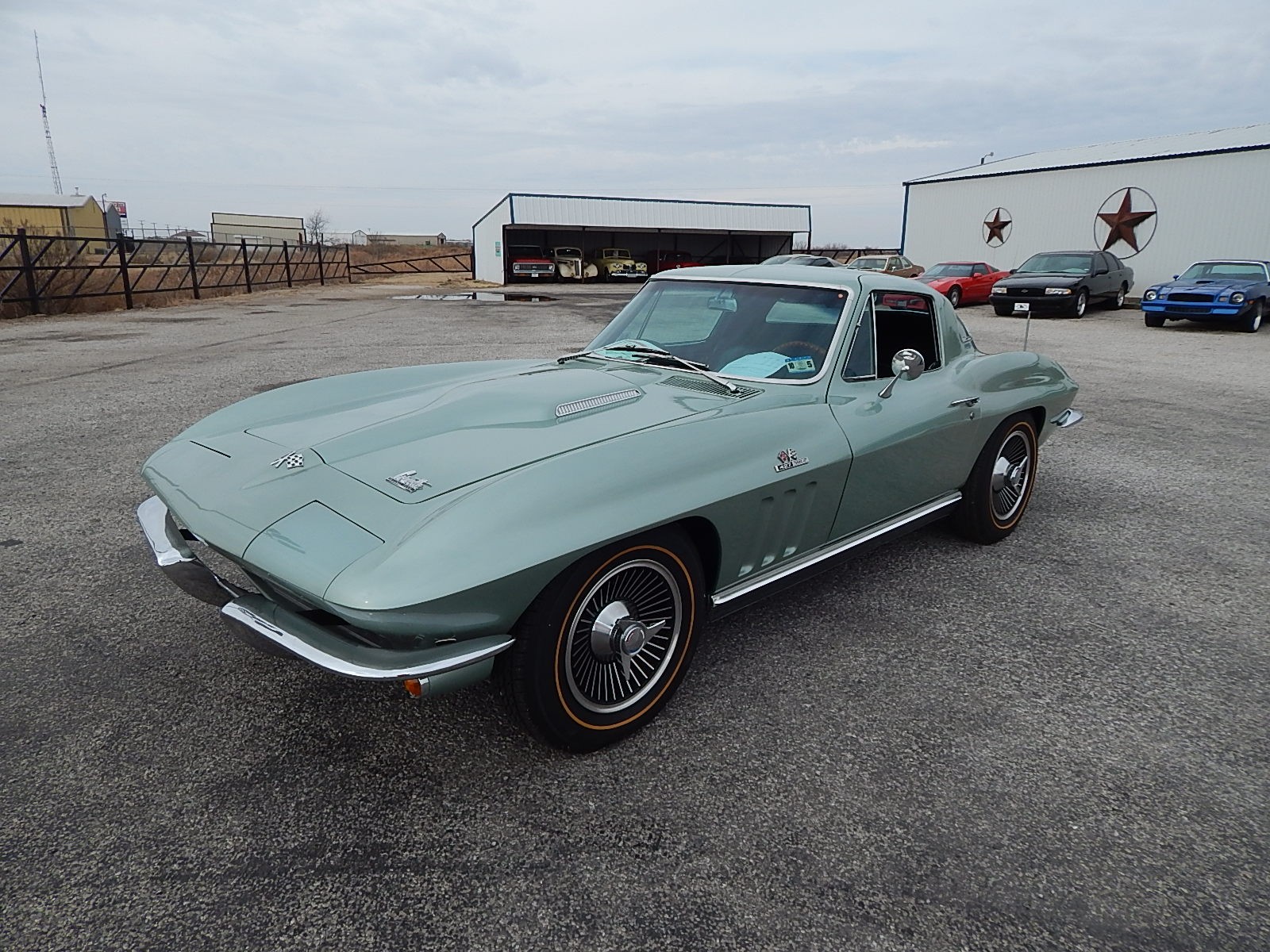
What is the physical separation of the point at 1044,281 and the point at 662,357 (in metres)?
18.0

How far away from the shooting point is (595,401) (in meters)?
2.93

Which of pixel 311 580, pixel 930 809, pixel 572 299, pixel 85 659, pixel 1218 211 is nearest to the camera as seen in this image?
pixel 311 580

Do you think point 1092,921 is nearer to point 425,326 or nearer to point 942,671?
point 942,671

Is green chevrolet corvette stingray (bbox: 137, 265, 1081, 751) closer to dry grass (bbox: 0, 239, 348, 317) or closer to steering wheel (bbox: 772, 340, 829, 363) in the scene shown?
steering wheel (bbox: 772, 340, 829, 363)

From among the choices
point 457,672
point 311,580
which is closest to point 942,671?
point 457,672

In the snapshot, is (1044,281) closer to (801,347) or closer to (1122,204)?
(1122,204)

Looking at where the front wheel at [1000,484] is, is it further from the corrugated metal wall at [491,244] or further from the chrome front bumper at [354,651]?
the corrugated metal wall at [491,244]

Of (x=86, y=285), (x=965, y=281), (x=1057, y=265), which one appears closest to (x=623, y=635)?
(x=86, y=285)

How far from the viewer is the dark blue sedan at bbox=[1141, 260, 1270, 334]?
15164 mm

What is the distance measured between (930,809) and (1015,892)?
32cm

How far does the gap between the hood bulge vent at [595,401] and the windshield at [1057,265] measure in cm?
1918

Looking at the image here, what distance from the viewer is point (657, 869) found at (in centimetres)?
204

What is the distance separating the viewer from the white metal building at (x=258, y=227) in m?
63.8

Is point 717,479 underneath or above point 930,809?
above
